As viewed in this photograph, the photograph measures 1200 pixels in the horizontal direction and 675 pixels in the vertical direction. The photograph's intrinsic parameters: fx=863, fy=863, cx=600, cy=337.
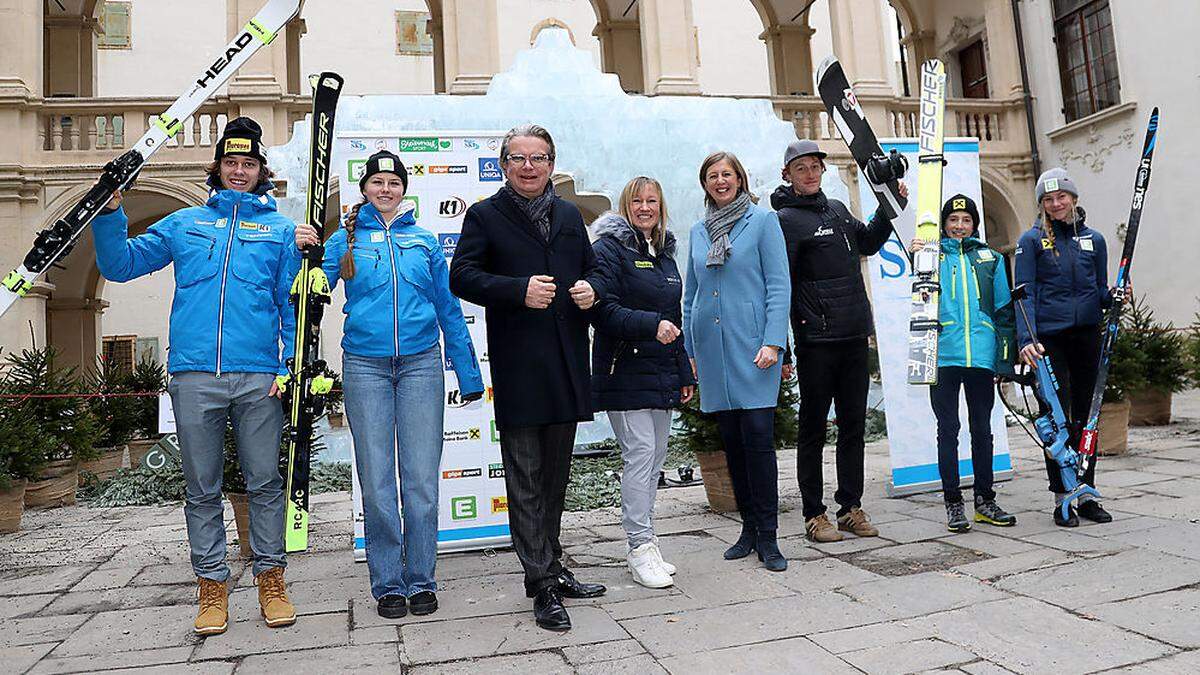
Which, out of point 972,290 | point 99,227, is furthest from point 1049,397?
point 99,227

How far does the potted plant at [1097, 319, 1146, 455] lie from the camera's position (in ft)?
22.5

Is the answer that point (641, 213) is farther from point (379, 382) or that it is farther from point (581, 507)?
point (581, 507)

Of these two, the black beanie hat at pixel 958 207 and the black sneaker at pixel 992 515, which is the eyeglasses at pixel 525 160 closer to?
the black beanie hat at pixel 958 207

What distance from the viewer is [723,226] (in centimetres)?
411

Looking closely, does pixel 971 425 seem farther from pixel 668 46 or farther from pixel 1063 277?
pixel 668 46

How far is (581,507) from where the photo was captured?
20.1 feet

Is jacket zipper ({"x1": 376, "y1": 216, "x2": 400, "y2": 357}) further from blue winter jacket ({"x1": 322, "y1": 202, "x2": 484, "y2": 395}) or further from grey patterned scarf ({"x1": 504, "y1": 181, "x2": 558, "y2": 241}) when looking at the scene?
grey patterned scarf ({"x1": 504, "y1": 181, "x2": 558, "y2": 241})

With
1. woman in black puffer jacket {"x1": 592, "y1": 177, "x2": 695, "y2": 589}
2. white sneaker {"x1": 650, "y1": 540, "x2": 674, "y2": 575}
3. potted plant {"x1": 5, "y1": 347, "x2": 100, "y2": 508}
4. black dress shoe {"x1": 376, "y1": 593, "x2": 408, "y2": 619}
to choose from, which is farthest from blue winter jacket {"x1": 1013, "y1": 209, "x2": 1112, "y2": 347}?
potted plant {"x1": 5, "y1": 347, "x2": 100, "y2": 508}

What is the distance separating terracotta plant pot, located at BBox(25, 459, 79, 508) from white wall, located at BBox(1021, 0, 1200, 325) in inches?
540

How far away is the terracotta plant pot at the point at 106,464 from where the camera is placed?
8.91 m

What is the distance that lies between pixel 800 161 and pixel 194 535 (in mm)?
Result: 3217

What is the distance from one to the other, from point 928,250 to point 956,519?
4.59ft

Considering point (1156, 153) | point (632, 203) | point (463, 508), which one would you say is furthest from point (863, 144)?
point (1156, 153)

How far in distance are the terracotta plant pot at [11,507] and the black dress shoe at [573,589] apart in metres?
4.63
